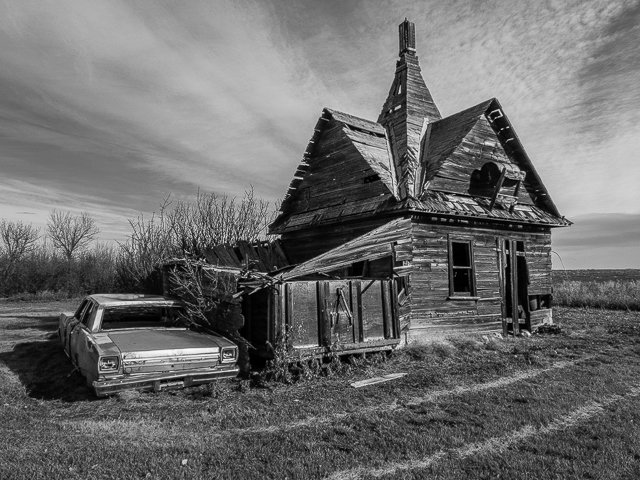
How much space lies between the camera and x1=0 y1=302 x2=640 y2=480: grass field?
4590mm

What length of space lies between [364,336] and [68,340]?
629cm

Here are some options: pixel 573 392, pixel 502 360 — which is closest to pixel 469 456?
pixel 573 392

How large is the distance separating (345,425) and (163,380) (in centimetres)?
304

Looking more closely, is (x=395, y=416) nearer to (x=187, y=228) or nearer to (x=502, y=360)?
(x=502, y=360)

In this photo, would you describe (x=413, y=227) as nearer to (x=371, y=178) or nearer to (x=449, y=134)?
(x=371, y=178)

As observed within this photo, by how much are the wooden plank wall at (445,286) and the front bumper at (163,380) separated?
5.80 metres

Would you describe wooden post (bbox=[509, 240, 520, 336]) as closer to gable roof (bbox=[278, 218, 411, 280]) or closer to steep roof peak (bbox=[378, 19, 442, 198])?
steep roof peak (bbox=[378, 19, 442, 198])

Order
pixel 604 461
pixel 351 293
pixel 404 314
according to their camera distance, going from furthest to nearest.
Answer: pixel 404 314 < pixel 351 293 < pixel 604 461

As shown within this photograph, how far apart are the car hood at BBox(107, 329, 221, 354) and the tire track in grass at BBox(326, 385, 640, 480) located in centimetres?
381

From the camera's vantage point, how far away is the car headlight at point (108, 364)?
651 centimetres

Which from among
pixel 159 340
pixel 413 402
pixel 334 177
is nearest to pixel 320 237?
pixel 334 177

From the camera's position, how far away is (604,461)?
15.8 feet

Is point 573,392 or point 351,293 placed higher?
point 351,293

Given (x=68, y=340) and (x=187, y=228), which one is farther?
(x=187, y=228)
